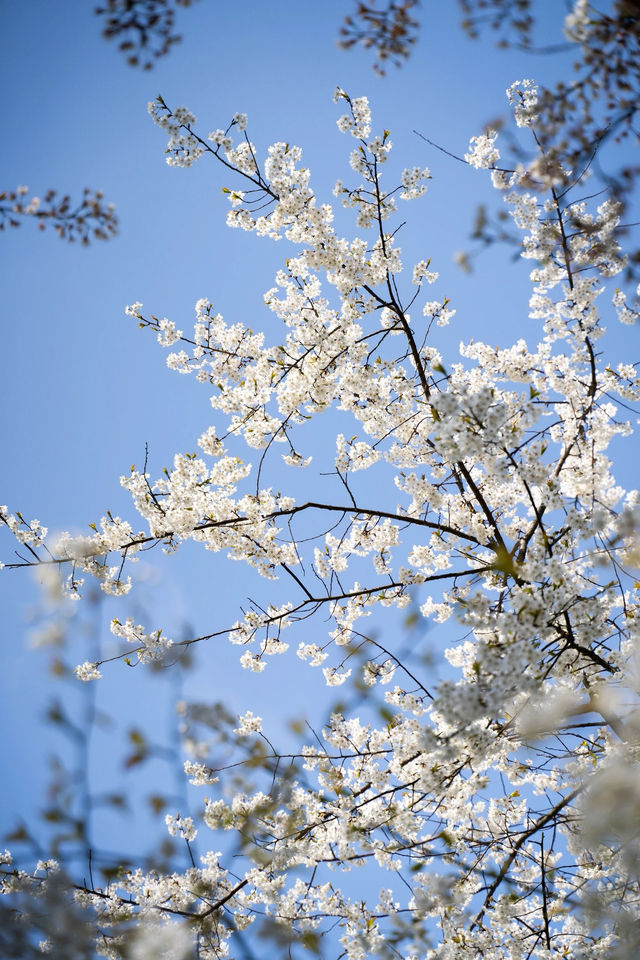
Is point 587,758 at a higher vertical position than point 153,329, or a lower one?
lower

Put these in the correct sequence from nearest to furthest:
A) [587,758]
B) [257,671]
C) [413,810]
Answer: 1. [413,810]
2. [587,758]
3. [257,671]

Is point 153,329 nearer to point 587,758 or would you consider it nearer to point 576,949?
point 587,758

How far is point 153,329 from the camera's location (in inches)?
224

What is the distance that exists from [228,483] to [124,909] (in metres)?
4.08

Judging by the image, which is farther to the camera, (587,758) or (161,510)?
(161,510)

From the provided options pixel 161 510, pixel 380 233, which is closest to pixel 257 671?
pixel 161 510

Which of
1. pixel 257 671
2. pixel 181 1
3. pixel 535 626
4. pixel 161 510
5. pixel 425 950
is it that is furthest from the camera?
pixel 257 671

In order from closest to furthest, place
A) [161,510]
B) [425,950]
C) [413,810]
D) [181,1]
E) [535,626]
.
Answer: [181,1]
[535,626]
[425,950]
[413,810]
[161,510]

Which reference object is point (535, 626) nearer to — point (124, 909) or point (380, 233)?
point (380, 233)

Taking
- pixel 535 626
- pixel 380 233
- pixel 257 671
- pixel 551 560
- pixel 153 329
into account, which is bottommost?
pixel 535 626

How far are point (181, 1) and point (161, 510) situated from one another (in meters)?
4.05

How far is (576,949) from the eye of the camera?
5.02 meters

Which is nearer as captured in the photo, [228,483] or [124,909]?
[124,909]

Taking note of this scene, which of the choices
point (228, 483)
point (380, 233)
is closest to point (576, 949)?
point (228, 483)
